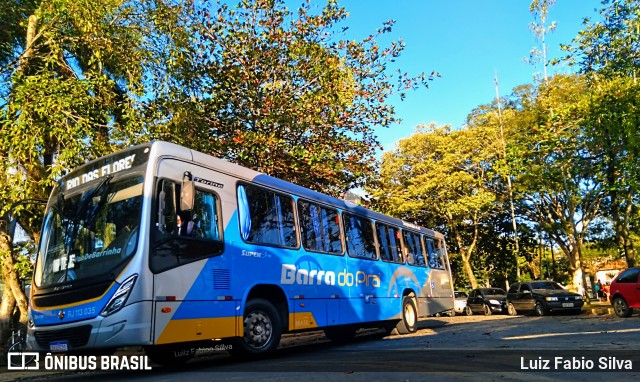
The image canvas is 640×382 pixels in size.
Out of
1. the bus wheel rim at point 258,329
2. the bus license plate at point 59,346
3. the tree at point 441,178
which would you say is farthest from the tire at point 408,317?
the tree at point 441,178

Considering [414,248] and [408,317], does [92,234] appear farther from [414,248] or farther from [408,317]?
[414,248]

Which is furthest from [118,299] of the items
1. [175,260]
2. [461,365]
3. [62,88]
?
[62,88]

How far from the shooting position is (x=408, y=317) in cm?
1398

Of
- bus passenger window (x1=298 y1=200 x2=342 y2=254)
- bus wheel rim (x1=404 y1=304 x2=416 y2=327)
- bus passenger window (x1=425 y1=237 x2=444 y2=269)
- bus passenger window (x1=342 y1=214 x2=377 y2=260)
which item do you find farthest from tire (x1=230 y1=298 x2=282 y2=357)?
bus passenger window (x1=425 y1=237 x2=444 y2=269)

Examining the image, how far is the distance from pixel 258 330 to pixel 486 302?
65.5 ft

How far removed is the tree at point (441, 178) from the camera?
3081 centimetres

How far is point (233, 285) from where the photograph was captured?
807 centimetres

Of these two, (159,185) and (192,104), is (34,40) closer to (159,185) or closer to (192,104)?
(192,104)

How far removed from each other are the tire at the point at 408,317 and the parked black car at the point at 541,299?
9.42m

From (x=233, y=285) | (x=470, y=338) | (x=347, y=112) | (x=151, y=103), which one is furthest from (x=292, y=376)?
(x=347, y=112)

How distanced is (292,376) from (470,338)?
224 inches

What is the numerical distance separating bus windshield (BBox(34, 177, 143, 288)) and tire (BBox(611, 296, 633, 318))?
15133 mm

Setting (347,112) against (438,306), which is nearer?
(347,112)

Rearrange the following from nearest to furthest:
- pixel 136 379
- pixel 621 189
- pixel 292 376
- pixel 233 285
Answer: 1. pixel 292 376
2. pixel 136 379
3. pixel 233 285
4. pixel 621 189
